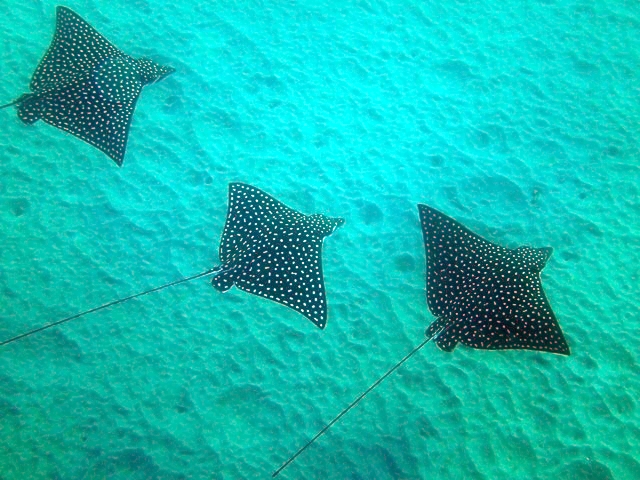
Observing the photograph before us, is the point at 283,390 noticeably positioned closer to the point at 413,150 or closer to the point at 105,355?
the point at 105,355

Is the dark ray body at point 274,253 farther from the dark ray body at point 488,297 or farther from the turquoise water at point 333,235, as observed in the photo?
the dark ray body at point 488,297

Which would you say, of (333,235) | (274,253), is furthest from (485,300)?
(274,253)

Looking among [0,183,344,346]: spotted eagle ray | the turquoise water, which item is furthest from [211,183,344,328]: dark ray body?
the turquoise water

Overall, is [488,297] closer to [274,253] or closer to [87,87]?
[274,253]

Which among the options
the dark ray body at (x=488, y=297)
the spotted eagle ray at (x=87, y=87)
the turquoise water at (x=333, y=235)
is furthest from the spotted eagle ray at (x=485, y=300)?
the spotted eagle ray at (x=87, y=87)

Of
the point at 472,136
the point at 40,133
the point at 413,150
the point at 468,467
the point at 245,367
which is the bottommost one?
the point at 245,367

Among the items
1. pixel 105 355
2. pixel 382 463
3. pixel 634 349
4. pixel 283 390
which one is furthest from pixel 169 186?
pixel 634 349
